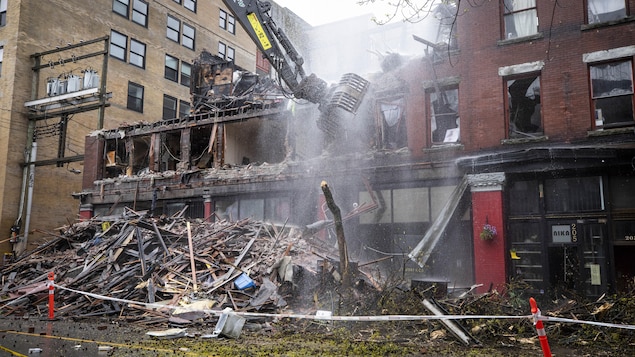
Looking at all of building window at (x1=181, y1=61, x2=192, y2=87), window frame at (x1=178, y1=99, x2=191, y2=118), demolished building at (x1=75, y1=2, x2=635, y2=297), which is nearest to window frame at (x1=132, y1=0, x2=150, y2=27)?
building window at (x1=181, y1=61, x2=192, y2=87)

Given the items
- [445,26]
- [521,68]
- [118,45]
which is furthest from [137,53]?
[521,68]

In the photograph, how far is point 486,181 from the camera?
46.3 ft

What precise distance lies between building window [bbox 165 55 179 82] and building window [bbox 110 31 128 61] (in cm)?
336

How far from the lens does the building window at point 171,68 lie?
32.8m

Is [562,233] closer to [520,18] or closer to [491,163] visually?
[491,163]

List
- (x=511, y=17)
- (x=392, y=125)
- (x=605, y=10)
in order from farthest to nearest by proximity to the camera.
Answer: (x=392, y=125) → (x=511, y=17) → (x=605, y=10)

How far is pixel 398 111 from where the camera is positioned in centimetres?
1655

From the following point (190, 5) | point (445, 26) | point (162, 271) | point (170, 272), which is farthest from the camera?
point (190, 5)

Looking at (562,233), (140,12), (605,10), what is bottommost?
(562,233)

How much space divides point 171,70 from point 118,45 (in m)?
4.31

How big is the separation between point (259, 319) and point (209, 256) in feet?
11.7

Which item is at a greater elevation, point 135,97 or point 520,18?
point 135,97

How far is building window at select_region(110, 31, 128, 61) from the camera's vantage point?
2911cm

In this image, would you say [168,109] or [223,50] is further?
[223,50]
